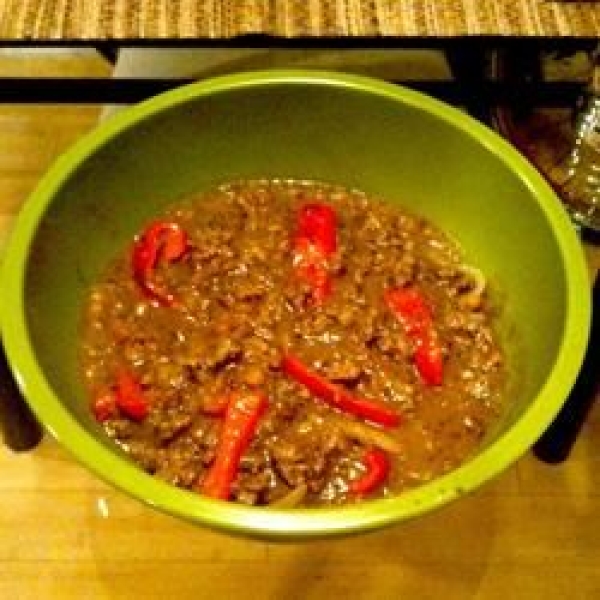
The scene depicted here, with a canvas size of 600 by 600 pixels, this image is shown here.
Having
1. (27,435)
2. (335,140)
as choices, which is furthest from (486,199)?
(27,435)

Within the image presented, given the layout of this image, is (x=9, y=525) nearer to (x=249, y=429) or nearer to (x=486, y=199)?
(x=249, y=429)

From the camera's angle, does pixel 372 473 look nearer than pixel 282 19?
Yes

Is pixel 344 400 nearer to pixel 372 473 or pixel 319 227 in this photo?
pixel 372 473

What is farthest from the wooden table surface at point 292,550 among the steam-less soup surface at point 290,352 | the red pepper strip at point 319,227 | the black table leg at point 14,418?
the red pepper strip at point 319,227

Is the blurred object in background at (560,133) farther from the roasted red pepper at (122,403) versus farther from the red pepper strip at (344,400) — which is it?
the roasted red pepper at (122,403)

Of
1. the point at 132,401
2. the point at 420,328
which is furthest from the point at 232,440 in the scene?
the point at 420,328

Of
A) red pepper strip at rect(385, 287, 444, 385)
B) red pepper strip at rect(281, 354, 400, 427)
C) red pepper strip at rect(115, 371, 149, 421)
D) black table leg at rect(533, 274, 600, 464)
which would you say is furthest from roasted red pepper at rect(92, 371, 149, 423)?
black table leg at rect(533, 274, 600, 464)

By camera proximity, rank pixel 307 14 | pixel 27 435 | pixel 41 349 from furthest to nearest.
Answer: pixel 27 435
pixel 307 14
pixel 41 349
